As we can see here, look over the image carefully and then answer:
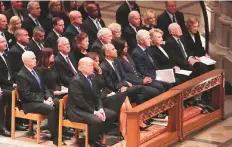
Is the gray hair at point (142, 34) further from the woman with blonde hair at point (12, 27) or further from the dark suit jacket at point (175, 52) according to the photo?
the woman with blonde hair at point (12, 27)

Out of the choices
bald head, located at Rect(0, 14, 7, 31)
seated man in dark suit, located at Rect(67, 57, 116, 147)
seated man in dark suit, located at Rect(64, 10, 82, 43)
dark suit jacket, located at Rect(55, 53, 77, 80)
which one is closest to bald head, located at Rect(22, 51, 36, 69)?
dark suit jacket, located at Rect(55, 53, 77, 80)

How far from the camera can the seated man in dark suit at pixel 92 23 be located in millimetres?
13906

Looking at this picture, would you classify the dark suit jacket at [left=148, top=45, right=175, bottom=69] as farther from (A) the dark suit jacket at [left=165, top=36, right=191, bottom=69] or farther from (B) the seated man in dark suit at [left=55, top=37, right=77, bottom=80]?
(B) the seated man in dark suit at [left=55, top=37, right=77, bottom=80]

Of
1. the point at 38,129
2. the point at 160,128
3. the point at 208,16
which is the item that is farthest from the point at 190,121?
the point at 208,16

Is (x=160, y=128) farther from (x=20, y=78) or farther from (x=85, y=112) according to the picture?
(x=20, y=78)

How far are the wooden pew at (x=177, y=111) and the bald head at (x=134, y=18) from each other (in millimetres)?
1624

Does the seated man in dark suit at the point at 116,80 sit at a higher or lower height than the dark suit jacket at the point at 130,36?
lower

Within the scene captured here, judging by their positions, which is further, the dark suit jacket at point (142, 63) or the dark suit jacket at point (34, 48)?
the dark suit jacket at point (34, 48)

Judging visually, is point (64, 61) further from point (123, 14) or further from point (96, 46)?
point (123, 14)

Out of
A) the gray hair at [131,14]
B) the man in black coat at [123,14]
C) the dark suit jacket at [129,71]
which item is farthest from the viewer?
the man in black coat at [123,14]

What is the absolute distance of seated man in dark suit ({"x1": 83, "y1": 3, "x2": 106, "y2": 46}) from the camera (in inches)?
547

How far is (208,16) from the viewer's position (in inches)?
591

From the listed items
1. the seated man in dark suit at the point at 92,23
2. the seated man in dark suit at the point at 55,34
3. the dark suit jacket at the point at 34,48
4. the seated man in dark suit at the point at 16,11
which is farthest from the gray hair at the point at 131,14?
the seated man in dark suit at the point at 16,11

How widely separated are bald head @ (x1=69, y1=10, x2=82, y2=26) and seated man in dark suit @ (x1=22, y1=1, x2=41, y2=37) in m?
0.66
